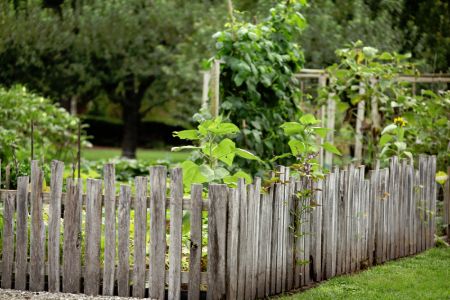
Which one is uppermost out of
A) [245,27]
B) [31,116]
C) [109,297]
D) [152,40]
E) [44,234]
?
[152,40]

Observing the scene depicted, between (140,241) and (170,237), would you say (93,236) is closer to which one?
(140,241)

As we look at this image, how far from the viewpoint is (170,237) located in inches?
212

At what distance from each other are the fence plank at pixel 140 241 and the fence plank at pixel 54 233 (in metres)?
0.60

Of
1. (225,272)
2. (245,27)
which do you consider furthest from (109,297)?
(245,27)

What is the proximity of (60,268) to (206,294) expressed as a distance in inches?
44.8

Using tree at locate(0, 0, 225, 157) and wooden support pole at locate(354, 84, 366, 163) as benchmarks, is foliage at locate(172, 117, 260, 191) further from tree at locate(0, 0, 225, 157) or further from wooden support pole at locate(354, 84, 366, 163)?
tree at locate(0, 0, 225, 157)

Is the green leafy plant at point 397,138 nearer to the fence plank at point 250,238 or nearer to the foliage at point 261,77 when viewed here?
the foliage at point 261,77

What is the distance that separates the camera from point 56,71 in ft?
64.4

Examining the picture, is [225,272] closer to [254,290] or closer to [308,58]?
[254,290]

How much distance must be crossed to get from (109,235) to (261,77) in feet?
10.4

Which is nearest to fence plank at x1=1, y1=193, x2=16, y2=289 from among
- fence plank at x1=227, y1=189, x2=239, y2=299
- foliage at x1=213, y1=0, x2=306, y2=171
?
fence plank at x1=227, y1=189, x2=239, y2=299

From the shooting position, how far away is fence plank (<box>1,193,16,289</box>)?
226 inches

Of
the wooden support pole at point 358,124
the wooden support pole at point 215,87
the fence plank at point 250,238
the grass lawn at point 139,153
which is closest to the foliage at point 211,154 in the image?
the fence plank at point 250,238

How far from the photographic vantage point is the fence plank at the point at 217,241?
17.2 ft
